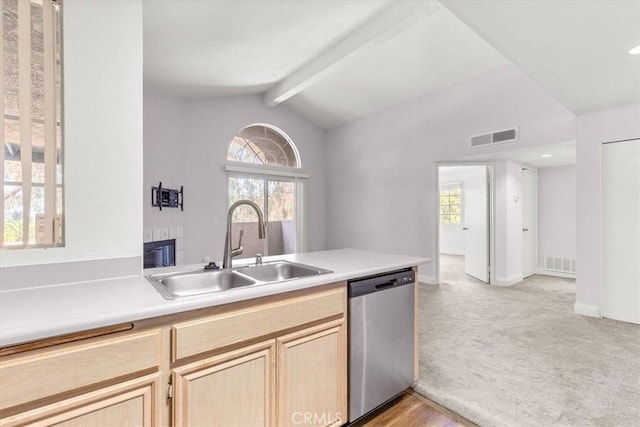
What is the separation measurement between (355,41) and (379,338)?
11.0ft

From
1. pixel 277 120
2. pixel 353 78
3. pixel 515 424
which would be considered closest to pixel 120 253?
pixel 515 424

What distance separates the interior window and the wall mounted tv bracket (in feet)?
9.48

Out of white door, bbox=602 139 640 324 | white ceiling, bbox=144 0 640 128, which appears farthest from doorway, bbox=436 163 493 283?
white door, bbox=602 139 640 324

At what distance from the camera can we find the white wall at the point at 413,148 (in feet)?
13.2

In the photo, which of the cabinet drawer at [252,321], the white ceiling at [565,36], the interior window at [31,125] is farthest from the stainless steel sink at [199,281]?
the white ceiling at [565,36]

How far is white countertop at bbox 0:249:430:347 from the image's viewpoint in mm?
928

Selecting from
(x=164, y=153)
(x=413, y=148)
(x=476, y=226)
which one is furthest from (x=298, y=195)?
(x=476, y=226)

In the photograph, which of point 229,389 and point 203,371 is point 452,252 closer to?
→ point 229,389

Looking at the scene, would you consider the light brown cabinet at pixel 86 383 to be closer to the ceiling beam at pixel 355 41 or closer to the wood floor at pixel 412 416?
the wood floor at pixel 412 416

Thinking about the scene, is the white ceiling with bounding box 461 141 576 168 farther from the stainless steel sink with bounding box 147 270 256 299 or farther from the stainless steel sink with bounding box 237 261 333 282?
the stainless steel sink with bounding box 147 270 256 299

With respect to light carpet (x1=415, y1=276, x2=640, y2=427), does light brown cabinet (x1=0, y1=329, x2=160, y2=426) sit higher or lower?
higher

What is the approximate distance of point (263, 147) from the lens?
6.18 meters

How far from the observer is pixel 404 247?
5422 millimetres

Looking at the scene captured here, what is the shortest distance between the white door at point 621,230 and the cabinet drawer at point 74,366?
4.24 metres
